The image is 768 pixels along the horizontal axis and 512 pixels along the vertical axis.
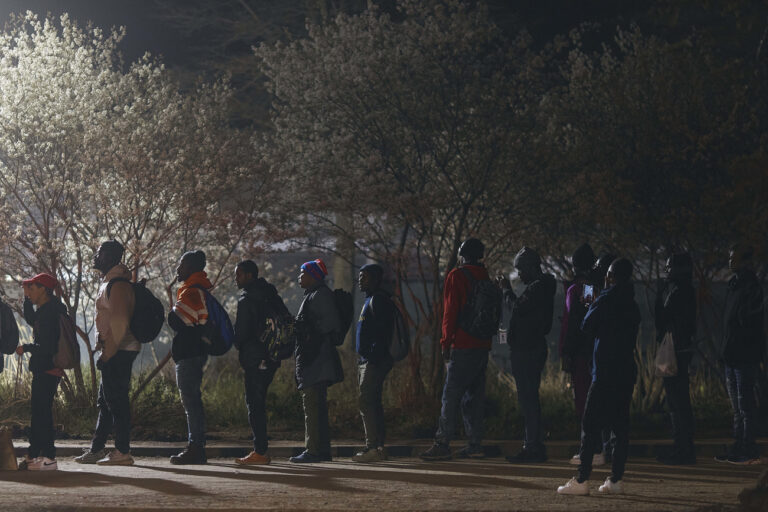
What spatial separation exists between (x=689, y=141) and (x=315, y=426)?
6.80 m

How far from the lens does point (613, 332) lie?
8.01 metres

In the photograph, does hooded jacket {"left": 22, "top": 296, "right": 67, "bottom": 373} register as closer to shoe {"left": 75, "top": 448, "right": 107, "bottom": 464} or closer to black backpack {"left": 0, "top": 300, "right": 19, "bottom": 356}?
black backpack {"left": 0, "top": 300, "right": 19, "bottom": 356}

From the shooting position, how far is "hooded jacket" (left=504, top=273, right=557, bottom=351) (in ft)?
32.9

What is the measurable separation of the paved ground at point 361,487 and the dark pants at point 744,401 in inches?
12.0

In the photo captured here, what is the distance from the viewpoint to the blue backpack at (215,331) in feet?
32.1

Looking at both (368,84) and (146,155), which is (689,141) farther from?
(146,155)

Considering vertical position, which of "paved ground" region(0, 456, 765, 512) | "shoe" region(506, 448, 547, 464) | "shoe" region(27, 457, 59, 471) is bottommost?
"paved ground" region(0, 456, 765, 512)

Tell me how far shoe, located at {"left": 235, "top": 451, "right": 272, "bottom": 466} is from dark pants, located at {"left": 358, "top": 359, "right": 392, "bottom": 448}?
3.18 ft

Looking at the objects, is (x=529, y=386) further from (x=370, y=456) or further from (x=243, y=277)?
(x=243, y=277)

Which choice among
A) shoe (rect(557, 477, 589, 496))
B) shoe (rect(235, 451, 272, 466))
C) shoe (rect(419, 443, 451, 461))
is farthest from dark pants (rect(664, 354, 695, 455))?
shoe (rect(235, 451, 272, 466))

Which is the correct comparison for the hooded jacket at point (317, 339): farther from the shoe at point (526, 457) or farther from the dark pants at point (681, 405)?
the dark pants at point (681, 405)

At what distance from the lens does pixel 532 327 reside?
1004 centimetres

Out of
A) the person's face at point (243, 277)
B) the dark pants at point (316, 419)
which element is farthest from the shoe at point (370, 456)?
the person's face at point (243, 277)

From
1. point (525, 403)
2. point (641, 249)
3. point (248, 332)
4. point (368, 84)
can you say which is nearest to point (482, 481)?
point (525, 403)
